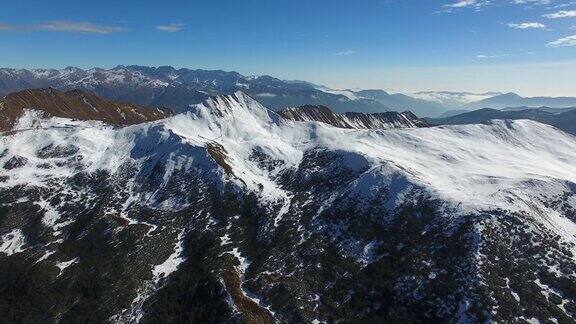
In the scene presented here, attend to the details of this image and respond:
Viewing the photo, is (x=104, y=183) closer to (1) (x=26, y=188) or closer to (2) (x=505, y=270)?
(1) (x=26, y=188)

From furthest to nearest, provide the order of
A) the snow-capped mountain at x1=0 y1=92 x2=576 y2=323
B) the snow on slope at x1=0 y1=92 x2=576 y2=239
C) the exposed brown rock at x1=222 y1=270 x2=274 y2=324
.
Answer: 1. the snow on slope at x1=0 y1=92 x2=576 y2=239
2. the snow-capped mountain at x1=0 y1=92 x2=576 y2=323
3. the exposed brown rock at x1=222 y1=270 x2=274 y2=324

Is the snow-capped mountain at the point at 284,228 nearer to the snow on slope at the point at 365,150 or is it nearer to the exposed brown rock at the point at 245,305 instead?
the exposed brown rock at the point at 245,305

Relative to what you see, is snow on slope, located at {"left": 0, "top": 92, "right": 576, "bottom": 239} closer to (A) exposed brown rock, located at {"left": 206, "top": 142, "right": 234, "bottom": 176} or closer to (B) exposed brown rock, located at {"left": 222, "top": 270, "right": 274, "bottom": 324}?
(A) exposed brown rock, located at {"left": 206, "top": 142, "right": 234, "bottom": 176}

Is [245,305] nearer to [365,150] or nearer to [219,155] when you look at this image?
[219,155]

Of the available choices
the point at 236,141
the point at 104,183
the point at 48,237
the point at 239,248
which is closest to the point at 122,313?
the point at 239,248

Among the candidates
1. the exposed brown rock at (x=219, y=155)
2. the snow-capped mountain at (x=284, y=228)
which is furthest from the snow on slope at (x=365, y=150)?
the exposed brown rock at (x=219, y=155)

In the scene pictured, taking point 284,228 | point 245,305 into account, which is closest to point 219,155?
point 284,228

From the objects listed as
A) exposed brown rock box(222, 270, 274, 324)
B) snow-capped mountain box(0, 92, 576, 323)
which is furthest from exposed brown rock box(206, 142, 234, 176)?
exposed brown rock box(222, 270, 274, 324)

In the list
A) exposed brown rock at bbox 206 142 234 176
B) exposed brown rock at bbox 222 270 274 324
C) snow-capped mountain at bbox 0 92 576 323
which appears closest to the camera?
exposed brown rock at bbox 222 270 274 324
